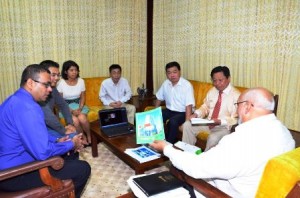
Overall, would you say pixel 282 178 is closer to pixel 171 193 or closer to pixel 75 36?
pixel 171 193

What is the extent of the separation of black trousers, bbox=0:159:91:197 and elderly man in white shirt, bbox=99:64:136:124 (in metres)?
1.84

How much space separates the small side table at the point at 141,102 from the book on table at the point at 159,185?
89.5 inches

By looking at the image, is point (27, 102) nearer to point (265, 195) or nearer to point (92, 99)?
point (265, 195)

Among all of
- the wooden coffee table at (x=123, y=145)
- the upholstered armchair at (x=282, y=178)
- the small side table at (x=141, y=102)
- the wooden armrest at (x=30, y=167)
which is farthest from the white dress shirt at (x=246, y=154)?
the small side table at (x=141, y=102)

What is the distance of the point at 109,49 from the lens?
4.31m

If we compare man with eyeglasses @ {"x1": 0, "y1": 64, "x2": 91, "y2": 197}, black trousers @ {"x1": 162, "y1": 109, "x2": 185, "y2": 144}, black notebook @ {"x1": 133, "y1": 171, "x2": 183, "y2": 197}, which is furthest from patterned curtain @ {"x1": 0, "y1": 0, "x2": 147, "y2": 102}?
black notebook @ {"x1": 133, "y1": 171, "x2": 183, "y2": 197}

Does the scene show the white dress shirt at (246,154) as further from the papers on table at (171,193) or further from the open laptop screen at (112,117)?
the open laptop screen at (112,117)

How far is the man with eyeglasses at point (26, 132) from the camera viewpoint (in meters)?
1.53

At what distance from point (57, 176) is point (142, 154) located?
28.8 inches

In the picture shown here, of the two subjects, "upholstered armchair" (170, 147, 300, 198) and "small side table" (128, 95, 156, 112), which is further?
"small side table" (128, 95, 156, 112)

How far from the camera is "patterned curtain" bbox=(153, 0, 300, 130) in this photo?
2.63 metres

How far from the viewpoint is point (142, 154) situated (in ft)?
6.96

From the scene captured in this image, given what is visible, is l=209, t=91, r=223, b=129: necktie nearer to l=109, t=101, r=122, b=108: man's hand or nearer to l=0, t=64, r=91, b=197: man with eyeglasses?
l=109, t=101, r=122, b=108: man's hand

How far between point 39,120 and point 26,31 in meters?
2.59
